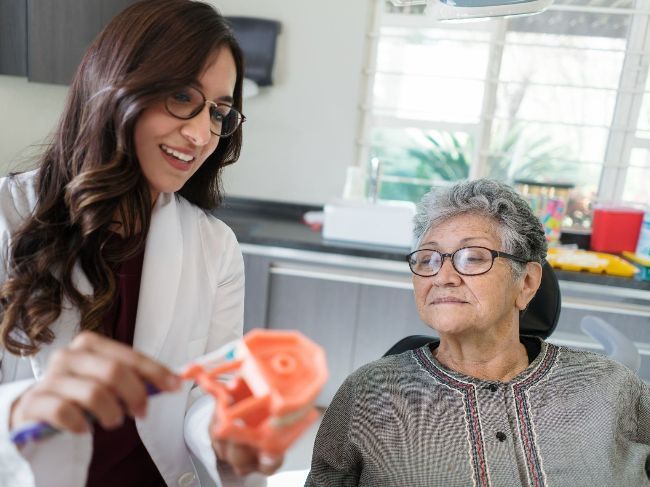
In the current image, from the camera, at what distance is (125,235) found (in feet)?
3.87

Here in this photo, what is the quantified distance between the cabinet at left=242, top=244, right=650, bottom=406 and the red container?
0.45 metres

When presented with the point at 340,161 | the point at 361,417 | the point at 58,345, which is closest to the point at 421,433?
the point at 361,417

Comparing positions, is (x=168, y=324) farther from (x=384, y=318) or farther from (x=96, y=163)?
(x=384, y=318)

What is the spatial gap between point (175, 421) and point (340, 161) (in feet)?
7.31

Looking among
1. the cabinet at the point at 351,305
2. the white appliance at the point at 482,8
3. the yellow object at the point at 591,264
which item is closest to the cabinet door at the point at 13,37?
the cabinet at the point at 351,305

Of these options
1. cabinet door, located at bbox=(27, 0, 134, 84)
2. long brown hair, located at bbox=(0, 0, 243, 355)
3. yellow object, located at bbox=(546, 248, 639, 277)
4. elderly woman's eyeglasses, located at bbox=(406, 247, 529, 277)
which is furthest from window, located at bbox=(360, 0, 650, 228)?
long brown hair, located at bbox=(0, 0, 243, 355)

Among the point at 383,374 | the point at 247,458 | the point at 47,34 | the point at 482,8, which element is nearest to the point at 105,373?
the point at 247,458

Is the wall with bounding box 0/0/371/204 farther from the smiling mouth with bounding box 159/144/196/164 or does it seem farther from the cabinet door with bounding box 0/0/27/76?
the smiling mouth with bounding box 159/144/196/164

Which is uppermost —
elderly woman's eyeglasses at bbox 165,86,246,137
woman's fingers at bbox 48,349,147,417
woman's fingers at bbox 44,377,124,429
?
elderly woman's eyeglasses at bbox 165,86,246,137

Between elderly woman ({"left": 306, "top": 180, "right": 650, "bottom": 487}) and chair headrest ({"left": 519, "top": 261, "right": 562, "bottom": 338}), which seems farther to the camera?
chair headrest ({"left": 519, "top": 261, "right": 562, "bottom": 338})

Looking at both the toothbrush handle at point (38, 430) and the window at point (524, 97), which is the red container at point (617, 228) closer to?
the window at point (524, 97)

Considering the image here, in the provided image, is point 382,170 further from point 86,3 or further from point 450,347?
point 450,347

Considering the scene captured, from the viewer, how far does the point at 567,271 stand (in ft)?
8.38

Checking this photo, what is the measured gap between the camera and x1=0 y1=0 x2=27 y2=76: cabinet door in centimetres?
248
